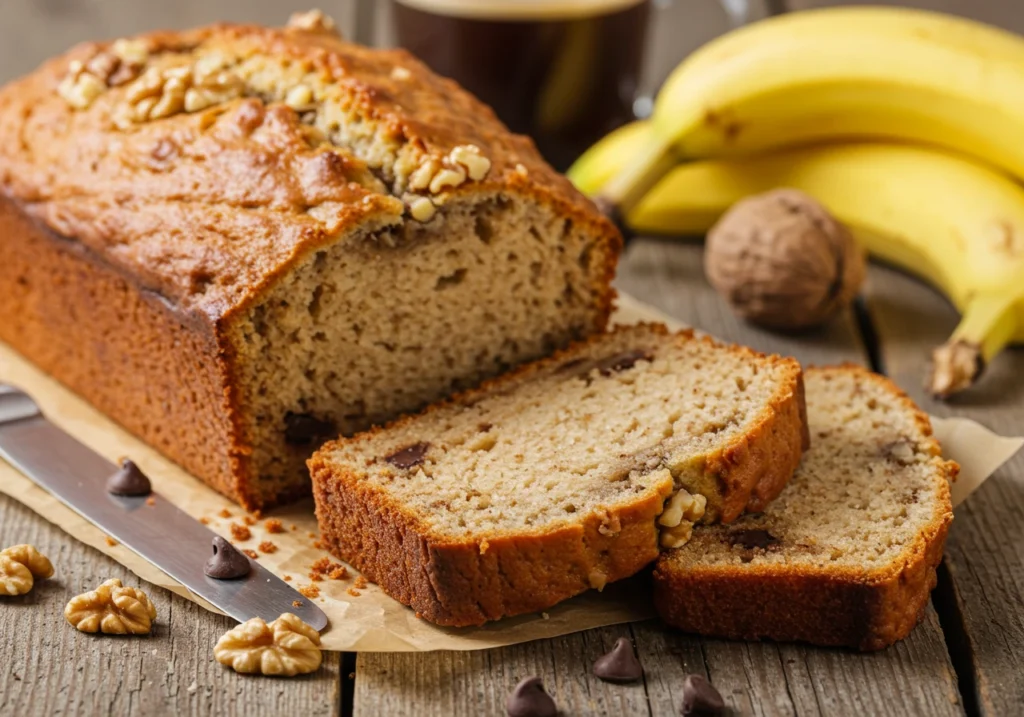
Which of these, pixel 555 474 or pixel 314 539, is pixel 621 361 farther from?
pixel 314 539

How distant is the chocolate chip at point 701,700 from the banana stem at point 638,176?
2.12 m

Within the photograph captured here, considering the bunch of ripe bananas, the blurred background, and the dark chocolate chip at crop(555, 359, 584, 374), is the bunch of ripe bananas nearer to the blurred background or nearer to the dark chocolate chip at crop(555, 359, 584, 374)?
the blurred background

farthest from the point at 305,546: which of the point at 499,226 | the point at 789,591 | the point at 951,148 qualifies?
the point at 951,148

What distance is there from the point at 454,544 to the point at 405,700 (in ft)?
1.01

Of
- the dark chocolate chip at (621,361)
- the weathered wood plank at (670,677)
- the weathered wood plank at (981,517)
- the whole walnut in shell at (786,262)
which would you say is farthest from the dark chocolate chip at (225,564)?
the whole walnut in shell at (786,262)

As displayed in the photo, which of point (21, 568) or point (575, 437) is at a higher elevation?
point (575, 437)

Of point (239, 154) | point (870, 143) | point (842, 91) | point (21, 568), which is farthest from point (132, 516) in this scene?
point (870, 143)

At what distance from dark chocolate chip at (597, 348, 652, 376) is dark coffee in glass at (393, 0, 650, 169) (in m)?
1.64

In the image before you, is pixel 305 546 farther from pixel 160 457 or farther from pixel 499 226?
pixel 499 226

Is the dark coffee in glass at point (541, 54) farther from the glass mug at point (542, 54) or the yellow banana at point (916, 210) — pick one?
the yellow banana at point (916, 210)

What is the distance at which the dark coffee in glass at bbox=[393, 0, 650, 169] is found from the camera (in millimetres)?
4566

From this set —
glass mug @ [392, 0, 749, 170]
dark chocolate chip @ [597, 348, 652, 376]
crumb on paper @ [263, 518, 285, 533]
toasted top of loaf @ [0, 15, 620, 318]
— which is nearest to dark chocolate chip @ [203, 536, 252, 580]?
crumb on paper @ [263, 518, 285, 533]

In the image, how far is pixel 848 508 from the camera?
9.52 feet

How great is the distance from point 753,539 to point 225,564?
1106 millimetres
